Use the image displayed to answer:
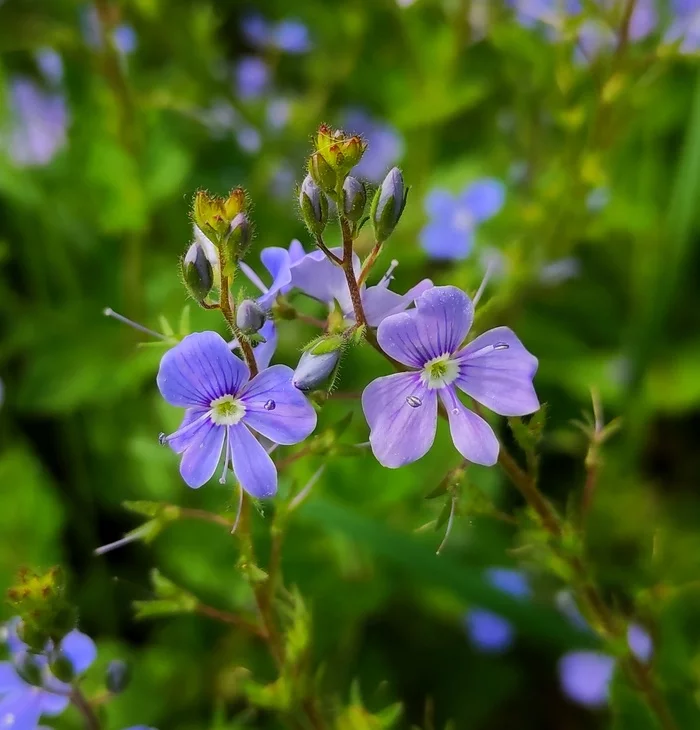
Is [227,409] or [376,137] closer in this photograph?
[227,409]

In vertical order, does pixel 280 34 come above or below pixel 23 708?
above

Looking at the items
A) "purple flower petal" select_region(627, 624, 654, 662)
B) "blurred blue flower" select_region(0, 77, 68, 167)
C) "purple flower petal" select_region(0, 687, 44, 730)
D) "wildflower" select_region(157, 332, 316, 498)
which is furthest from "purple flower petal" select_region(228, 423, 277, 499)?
"blurred blue flower" select_region(0, 77, 68, 167)

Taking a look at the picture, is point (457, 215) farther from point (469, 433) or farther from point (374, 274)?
point (469, 433)

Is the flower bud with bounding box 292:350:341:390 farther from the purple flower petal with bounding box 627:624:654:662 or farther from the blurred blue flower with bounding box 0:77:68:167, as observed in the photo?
the blurred blue flower with bounding box 0:77:68:167

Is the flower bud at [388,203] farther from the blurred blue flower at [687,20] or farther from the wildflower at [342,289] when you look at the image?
the blurred blue flower at [687,20]

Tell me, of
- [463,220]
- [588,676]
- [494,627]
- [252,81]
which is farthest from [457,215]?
[588,676]

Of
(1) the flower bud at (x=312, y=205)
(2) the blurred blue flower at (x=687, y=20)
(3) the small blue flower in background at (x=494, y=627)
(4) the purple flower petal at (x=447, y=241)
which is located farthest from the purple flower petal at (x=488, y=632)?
(2) the blurred blue flower at (x=687, y=20)
